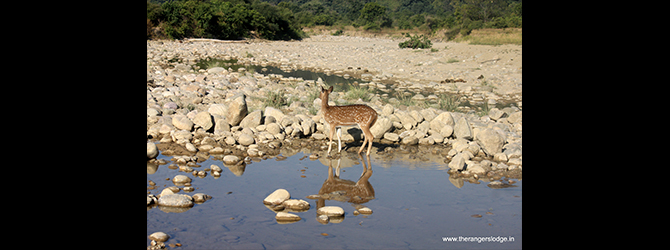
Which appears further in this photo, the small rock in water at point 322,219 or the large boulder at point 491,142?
the large boulder at point 491,142

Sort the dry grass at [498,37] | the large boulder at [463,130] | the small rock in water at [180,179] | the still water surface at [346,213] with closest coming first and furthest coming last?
1. the still water surface at [346,213]
2. the small rock in water at [180,179]
3. the large boulder at [463,130]
4. the dry grass at [498,37]

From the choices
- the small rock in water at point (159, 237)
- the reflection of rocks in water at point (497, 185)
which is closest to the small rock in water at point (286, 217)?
the small rock in water at point (159, 237)

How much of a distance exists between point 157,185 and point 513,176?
4.60 metres

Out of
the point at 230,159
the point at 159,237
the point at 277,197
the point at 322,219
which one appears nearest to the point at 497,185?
the point at 322,219

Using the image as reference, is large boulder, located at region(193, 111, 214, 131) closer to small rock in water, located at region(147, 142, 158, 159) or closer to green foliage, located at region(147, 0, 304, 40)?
small rock in water, located at region(147, 142, 158, 159)

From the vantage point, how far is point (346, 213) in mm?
4891

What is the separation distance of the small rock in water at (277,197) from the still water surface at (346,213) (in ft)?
0.30

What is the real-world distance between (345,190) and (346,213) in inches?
30.6

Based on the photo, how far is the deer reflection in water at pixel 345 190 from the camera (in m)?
5.33

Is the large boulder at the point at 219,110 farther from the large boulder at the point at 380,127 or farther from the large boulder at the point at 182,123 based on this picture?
the large boulder at the point at 380,127

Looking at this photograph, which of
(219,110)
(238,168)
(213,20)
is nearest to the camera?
(238,168)

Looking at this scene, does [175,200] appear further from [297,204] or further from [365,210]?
[365,210]
